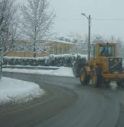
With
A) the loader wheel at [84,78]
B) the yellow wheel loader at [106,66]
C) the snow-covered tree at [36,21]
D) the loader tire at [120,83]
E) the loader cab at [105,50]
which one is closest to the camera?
the yellow wheel loader at [106,66]

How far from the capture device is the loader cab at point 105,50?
30.0 metres

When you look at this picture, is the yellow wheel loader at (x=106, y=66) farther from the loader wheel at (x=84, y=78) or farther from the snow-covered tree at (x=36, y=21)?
the snow-covered tree at (x=36, y=21)

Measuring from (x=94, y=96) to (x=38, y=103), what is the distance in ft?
14.8

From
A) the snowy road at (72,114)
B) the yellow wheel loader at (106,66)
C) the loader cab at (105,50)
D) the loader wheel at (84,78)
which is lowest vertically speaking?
the snowy road at (72,114)

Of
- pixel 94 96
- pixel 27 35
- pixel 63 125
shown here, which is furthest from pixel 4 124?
pixel 27 35

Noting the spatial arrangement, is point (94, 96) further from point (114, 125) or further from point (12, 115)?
point (114, 125)

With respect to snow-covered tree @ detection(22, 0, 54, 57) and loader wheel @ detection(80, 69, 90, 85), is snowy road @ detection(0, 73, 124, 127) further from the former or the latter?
snow-covered tree @ detection(22, 0, 54, 57)

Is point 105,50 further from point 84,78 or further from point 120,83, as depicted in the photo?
point 84,78

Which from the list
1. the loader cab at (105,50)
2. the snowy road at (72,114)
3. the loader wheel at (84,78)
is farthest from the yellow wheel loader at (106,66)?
the snowy road at (72,114)

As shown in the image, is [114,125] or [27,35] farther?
[27,35]

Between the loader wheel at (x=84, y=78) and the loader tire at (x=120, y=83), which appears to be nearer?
the loader tire at (x=120, y=83)

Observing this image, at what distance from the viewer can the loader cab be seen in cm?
2998

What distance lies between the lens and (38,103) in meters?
18.9

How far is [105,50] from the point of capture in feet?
98.6
